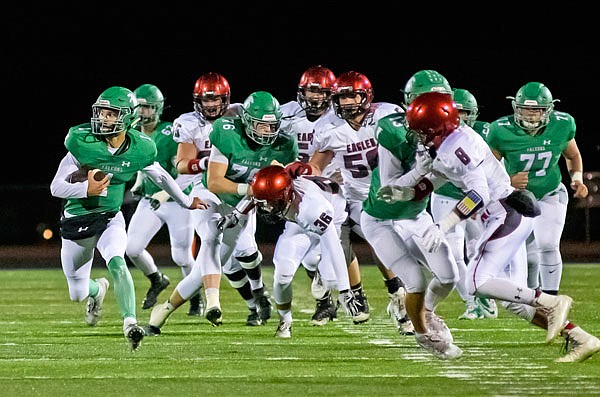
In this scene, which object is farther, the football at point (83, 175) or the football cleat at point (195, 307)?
the football cleat at point (195, 307)

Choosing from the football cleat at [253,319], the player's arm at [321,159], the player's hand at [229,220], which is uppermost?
the player's arm at [321,159]

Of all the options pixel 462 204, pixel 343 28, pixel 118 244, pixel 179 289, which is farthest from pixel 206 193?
pixel 343 28

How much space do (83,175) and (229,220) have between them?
2.74ft

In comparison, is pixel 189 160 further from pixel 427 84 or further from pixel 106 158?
pixel 427 84

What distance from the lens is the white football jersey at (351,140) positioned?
24.9 feet

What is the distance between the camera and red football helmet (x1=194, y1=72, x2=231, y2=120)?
8.26 metres

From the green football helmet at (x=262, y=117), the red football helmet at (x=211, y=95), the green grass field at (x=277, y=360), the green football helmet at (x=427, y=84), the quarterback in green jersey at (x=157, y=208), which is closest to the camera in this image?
the green grass field at (x=277, y=360)

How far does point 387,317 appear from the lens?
27.2 feet

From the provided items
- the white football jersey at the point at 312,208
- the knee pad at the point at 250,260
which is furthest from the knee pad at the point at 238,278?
the white football jersey at the point at 312,208

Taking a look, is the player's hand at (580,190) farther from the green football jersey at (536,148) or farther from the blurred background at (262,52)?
the blurred background at (262,52)

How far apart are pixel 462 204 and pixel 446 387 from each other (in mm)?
867

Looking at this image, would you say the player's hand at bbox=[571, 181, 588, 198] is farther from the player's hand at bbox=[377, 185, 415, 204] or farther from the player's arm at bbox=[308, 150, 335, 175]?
the player's hand at bbox=[377, 185, 415, 204]

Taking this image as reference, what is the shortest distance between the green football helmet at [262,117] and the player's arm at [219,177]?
234 millimetres

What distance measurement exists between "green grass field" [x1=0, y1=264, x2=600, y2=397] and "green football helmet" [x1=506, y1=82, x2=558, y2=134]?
1239 millimetres
